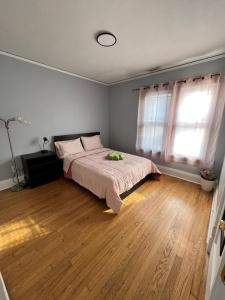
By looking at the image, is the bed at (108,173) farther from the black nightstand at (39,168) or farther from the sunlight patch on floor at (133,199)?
the black nightstand at (39,168)

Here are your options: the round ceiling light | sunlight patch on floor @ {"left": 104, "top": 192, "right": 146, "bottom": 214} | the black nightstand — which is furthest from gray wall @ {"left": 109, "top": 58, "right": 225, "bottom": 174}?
the black nightstand

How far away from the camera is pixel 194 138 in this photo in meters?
2.61

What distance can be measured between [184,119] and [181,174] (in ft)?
4.06

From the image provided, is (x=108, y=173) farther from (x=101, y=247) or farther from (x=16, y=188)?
(x=16, y=188)

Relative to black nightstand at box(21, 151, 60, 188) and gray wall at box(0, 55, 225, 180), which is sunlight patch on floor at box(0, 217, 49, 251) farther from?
gray wall at box(0, 55, 225, 180)

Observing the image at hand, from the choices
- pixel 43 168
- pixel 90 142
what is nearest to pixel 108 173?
pixel 43 168

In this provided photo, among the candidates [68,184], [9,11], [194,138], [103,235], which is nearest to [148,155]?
[194,138]

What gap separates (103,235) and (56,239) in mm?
551

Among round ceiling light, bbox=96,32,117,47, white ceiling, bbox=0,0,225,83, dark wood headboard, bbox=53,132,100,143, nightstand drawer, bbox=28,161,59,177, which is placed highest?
white ceiling, bbox=0,0,225,83

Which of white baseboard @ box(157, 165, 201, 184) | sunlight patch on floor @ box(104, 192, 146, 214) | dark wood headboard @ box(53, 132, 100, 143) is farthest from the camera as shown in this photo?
dark wood headboard @ box(53, 132, 100, 143)

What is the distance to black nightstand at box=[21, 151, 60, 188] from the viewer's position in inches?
97.4

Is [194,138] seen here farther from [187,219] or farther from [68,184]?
[68,184]

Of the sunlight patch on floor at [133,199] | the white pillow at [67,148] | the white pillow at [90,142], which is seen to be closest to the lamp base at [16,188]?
the white pillow at [67,148]

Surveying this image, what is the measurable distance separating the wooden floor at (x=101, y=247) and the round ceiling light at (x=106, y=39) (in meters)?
2.46
